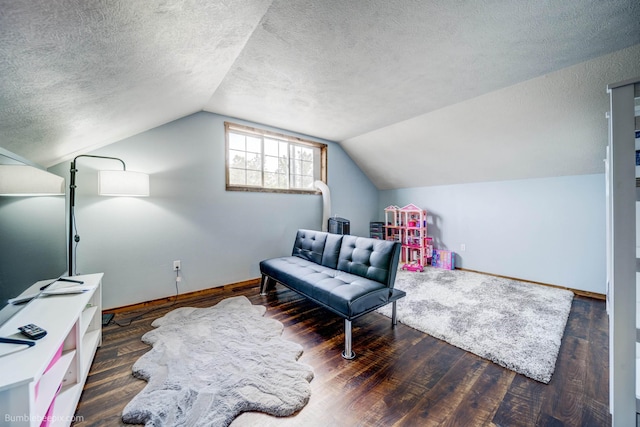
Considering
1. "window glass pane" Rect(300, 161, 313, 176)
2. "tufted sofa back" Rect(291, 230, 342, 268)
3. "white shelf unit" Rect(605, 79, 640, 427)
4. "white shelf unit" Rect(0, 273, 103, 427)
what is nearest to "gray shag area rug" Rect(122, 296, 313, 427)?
"white shelf unit" Rect(0, 273, 103, 427)

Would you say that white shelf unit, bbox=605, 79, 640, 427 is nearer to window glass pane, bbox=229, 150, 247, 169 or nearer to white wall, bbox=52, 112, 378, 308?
white wall, bbox=52, 112, 378, 308

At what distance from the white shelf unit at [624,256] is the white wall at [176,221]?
11.1ft

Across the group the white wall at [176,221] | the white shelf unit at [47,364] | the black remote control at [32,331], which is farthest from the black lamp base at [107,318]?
the black remote control at [32,331]

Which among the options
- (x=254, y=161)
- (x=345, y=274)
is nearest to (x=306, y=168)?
(x=254, y=161)

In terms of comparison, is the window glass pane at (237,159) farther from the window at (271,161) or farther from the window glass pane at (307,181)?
the window glass pane at (307,181)

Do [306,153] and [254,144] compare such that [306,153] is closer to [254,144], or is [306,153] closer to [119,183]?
[254,144]

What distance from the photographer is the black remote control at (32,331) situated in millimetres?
1036

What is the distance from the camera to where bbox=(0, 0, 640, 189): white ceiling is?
1.07m

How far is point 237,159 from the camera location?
3.53m

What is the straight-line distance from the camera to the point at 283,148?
13.1 feet

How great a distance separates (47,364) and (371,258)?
6.82 ft

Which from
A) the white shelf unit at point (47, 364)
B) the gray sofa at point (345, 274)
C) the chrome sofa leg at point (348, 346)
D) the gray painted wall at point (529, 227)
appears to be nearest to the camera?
the white shelf unit at point (47, 364)

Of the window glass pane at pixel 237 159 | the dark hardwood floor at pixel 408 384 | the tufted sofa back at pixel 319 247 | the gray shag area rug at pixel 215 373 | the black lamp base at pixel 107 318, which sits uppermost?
the window glass pane at pixel 237 159

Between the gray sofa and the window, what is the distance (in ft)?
4.36
